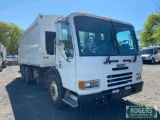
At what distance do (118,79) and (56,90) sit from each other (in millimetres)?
1987

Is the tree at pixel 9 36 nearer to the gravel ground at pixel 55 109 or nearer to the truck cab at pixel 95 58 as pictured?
the gravel ground at pixel 55 109

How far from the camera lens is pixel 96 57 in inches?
179

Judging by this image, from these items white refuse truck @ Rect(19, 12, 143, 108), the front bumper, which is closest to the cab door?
white refuse truck @ Rect(19, 12, 143, 108)

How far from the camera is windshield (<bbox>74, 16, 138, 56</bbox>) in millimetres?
4586

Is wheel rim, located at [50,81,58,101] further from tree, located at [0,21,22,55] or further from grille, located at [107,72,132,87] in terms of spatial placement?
tree, located at [0,21,22,55]

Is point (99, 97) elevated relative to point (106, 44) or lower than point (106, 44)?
lower

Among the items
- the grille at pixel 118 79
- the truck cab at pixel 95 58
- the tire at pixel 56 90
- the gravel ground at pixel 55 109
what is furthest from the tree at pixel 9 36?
the grille at pixel 118 79

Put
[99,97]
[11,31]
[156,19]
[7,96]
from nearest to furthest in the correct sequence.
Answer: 1. [99,97]
2. [7,96]
3. [156,19]
4. [11,31]

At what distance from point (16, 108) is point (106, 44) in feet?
11.9

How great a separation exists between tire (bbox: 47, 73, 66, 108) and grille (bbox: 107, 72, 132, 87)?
142cm

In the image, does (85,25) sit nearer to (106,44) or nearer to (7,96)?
(106,44)

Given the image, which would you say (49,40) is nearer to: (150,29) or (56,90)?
(56,90)

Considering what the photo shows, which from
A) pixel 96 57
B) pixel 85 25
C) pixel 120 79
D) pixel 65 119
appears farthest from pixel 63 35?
pixel 65 119

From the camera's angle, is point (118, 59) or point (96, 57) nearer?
point (96, 57)
